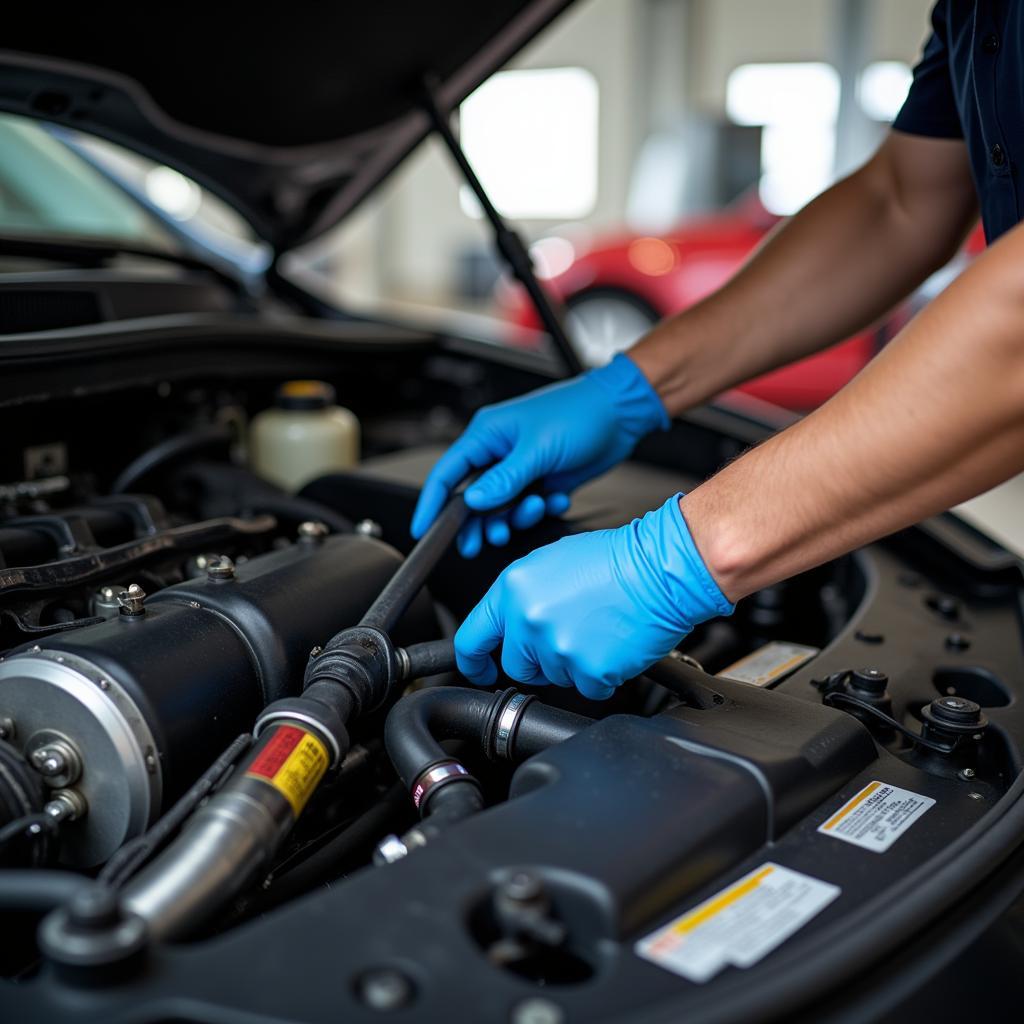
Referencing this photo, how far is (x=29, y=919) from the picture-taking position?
83 centimetres

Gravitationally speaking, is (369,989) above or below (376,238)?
below

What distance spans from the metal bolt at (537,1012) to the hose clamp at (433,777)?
0.24 m

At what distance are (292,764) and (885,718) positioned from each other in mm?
510

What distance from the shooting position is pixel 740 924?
0.67 meters

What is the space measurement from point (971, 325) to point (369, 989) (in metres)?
0.58

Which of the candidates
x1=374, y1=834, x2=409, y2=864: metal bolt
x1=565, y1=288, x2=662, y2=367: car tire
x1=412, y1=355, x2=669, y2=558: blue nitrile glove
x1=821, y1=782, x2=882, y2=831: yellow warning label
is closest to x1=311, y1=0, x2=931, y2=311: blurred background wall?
x1=565, y1=288, x2=662, y2=367: car tire

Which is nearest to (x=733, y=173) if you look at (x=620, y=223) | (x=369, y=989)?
(x=620, y=223)

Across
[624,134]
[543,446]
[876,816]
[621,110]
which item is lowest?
[876,816]

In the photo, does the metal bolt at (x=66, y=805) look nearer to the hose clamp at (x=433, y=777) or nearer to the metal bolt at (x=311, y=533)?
the hose clamp at (x=433, y=777)

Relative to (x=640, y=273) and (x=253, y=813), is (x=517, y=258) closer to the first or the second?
(x=253, y=813)

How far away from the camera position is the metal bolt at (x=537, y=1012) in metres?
0.56

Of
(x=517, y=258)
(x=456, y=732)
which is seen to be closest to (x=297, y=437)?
(x=517, y=258)

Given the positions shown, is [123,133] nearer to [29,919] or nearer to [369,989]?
[29,919]

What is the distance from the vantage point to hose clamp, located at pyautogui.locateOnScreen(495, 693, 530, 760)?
0.87 m
